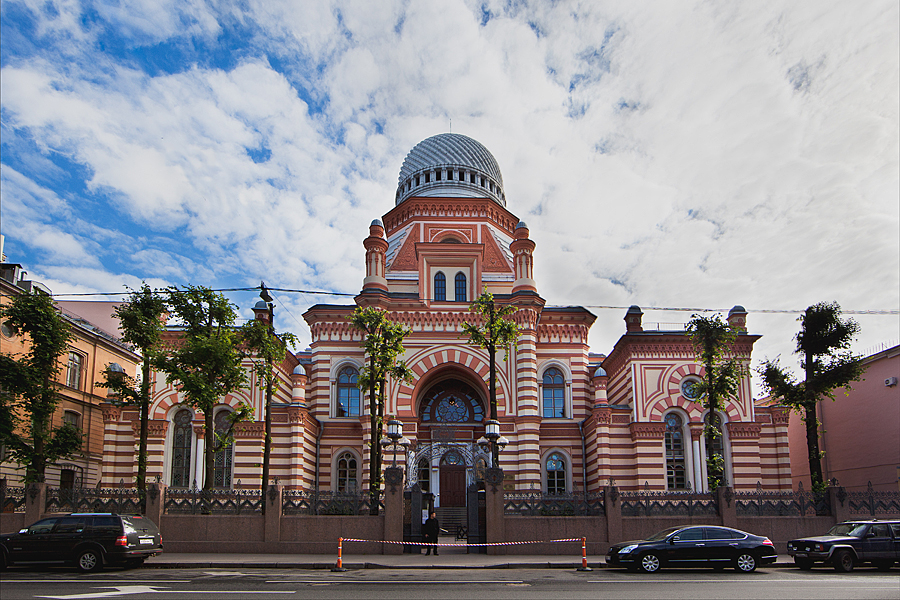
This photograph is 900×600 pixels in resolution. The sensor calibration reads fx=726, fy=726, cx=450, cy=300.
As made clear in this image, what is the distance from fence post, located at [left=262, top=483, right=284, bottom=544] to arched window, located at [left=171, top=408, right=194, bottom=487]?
12.4 m

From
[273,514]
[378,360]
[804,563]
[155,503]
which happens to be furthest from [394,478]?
[804,563]

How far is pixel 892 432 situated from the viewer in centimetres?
3722

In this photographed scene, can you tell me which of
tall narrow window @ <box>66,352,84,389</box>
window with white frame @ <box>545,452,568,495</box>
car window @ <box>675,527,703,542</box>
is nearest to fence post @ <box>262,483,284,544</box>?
car window @ <box>675,527,703,542</box>

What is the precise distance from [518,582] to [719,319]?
17390 millimetres

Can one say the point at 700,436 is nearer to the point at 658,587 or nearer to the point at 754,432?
the point at 754,432

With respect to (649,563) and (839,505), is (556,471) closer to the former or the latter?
(839,505)

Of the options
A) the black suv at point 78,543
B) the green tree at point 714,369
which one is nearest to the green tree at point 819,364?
the green tree at point 714,369

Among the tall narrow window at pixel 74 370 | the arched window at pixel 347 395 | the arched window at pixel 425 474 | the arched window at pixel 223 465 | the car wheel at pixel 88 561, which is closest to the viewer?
the car wheel at pixel 88 561

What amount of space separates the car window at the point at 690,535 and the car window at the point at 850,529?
462 cm

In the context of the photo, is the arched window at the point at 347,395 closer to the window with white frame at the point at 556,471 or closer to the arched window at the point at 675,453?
the window with white frame at the point at 556,471

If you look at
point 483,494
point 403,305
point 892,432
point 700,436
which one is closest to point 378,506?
point 483,494

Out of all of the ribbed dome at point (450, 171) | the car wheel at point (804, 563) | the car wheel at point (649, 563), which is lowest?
the car wheel at point (804, 563)

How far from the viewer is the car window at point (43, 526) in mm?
18953

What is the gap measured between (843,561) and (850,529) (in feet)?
4.64
